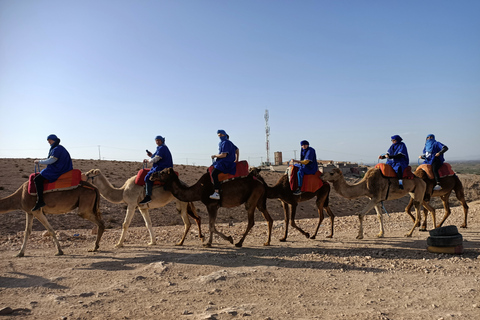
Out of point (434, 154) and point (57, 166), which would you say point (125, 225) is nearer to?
point (57, 166)

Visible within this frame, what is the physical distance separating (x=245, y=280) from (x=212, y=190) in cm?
347

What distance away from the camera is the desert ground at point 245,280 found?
5.16 meters

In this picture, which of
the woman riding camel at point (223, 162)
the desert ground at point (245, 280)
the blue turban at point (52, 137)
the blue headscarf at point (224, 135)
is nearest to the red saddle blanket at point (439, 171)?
the desert ground at point (245, 280)

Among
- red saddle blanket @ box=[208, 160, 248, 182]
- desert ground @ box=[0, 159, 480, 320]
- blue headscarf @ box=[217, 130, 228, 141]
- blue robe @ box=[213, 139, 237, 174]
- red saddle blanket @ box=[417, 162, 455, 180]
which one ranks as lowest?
desert ground @ box=[0, 159, 480, 320]

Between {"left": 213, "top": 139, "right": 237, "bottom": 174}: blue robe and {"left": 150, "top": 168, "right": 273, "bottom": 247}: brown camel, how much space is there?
334mm

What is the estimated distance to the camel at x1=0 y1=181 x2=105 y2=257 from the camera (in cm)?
925

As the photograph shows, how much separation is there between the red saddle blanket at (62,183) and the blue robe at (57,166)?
106 mm

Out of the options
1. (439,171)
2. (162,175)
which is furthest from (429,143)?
(162,175)

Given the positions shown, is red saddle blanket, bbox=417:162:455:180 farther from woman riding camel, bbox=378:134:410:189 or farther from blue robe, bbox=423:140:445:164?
woman riding camel, bbox=378:134:410:189

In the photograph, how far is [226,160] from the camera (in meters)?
9.60

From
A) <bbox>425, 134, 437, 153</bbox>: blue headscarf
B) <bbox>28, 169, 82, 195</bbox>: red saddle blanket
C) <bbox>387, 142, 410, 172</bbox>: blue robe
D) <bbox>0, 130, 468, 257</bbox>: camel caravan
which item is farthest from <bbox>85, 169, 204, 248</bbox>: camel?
<bbox>425, 134, 437, 153</bbox>: blue headscarf

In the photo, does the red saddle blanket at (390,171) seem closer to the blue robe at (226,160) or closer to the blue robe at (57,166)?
→ the blue robe at (226,160)

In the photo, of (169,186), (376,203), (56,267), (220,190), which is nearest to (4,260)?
(56,267)

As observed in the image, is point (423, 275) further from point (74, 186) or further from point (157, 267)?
point (74, 186)
